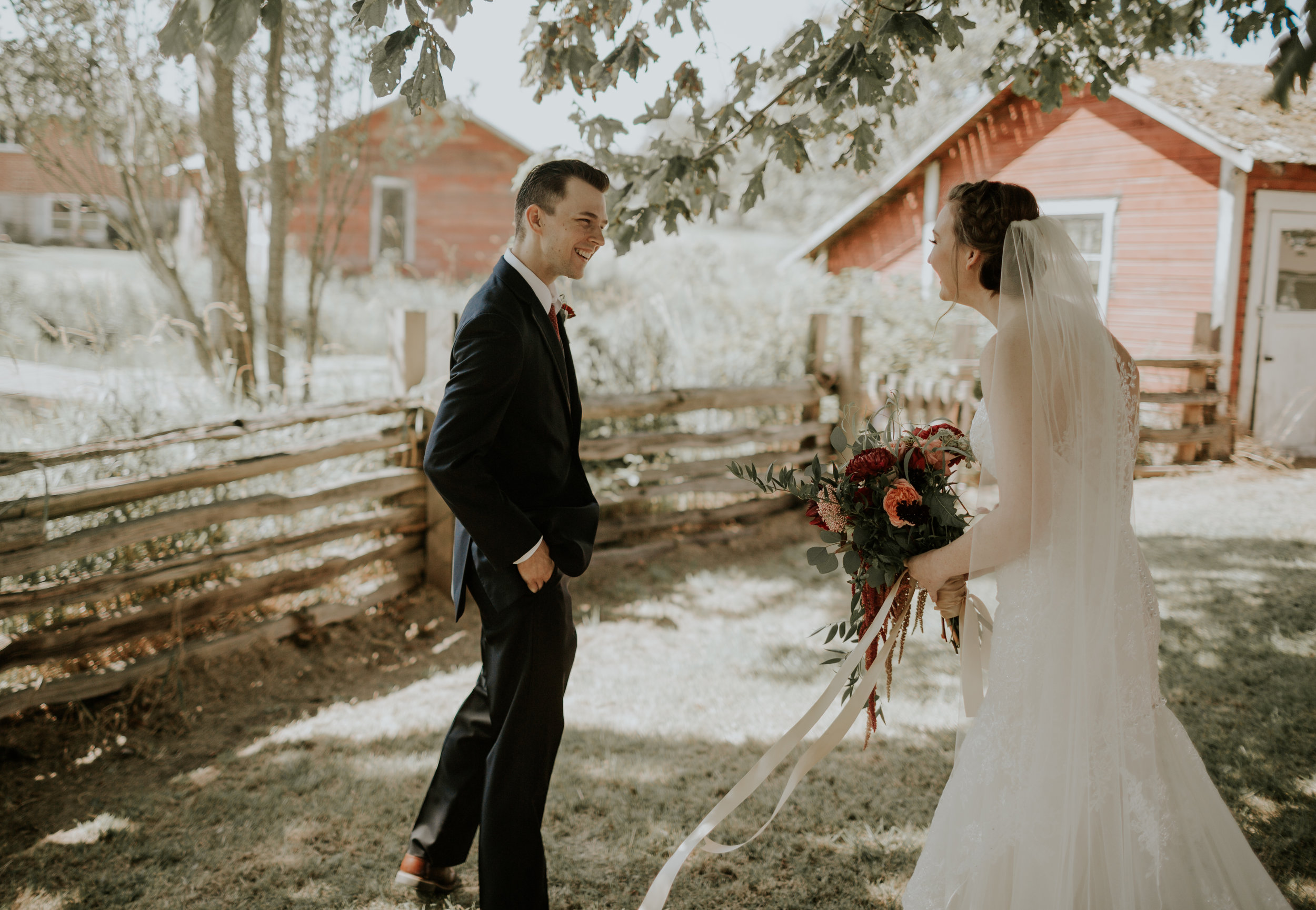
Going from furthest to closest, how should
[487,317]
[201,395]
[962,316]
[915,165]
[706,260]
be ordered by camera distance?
[706,260]
[915,165]
[962,316]
[201,395]
[487,317]

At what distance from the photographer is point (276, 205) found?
7.95 metres

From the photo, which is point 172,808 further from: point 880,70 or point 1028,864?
point 880,70

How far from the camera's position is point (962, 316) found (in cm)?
1314

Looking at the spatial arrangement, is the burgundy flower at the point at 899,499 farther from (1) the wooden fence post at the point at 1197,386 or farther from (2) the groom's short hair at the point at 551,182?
(1) the wooden fence post at the point at 1197,386

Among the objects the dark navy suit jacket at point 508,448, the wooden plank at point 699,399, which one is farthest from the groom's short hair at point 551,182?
the wooden plank at point 699,399

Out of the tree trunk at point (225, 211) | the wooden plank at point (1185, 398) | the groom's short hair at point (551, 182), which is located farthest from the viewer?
the wooden plank at point (1185, 398)

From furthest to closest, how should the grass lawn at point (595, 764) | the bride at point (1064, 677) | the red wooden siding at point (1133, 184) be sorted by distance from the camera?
the red wooden siding at point (1133, 184) < the grass lawn at point (595, 764) < the bride at point (1064, 677)

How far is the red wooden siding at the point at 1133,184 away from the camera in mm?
11727

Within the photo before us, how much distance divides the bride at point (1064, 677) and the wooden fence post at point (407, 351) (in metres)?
4.18

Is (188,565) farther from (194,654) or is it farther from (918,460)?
(918,460)

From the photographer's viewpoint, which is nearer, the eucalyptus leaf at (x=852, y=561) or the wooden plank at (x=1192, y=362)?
the eucalyptus leaf at (x=852, y=561)

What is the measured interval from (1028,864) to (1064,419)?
1.18 meters

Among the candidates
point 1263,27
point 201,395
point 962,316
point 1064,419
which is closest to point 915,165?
point 962,316

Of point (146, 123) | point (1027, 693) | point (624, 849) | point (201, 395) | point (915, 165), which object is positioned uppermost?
point (915, 165)
